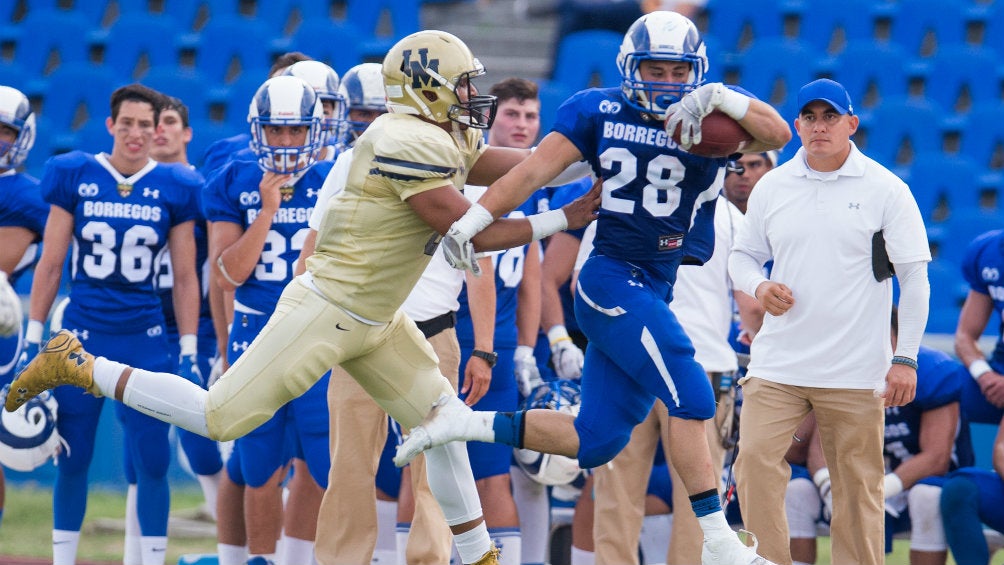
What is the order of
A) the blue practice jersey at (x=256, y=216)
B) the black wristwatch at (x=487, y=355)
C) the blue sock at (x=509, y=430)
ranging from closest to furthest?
1. the blue sock at (x=509, y=430)
2. the black wristwatch at (x=487, y=355)
3. the blue practice jersey at (x=256, y=216)

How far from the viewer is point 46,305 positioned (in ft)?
16.3

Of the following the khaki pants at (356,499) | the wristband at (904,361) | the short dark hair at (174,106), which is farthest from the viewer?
the short dark hair at (174,106)

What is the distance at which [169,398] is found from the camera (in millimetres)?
3791

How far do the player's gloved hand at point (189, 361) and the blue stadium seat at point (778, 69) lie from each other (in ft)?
15.9

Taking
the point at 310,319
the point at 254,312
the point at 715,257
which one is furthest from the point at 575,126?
the point at 254,312

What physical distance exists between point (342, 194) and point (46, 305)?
1.75 metres

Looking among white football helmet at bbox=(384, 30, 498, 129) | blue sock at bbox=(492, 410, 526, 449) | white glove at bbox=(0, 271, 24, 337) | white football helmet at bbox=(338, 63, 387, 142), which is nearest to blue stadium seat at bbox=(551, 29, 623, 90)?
white football helmet at bbox=(338, 63, 387, 142)

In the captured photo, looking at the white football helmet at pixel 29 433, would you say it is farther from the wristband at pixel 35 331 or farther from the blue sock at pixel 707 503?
the blue sock at pixel 707 503

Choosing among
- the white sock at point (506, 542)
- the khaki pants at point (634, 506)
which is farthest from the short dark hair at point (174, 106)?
the khaki pants at point (634, 506)

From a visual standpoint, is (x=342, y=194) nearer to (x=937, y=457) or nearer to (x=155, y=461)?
(x=155, y=461)

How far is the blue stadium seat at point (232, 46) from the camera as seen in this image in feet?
29.9

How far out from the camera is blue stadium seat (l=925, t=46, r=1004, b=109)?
8750 millimetres

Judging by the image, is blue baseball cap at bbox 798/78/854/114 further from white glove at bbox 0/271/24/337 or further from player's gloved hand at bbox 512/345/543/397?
white glove at bbox 0/271/24/337

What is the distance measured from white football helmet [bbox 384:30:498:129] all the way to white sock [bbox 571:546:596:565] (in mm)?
1992
